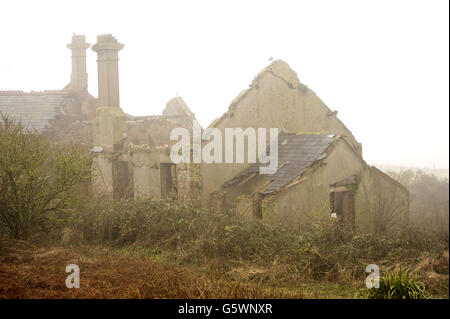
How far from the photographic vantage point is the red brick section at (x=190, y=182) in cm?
1550

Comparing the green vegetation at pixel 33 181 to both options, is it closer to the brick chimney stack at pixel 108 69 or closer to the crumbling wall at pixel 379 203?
the brick chimney stack at pixel 108 69

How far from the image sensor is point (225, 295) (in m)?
7.82

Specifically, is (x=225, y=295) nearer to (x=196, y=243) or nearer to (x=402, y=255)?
(x=196, y=243)

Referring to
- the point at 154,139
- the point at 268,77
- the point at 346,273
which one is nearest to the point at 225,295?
the point at 346,273

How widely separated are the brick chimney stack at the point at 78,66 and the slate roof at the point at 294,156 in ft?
45.1

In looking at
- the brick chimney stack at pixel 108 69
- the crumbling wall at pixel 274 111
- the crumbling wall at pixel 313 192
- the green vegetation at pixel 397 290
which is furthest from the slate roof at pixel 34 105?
the green vegetation at pixel 397 290

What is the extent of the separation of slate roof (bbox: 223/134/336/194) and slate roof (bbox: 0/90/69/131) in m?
6.78

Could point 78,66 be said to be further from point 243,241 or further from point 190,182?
point 243,241

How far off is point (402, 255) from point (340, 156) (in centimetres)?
489

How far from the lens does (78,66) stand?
27500 millimetres

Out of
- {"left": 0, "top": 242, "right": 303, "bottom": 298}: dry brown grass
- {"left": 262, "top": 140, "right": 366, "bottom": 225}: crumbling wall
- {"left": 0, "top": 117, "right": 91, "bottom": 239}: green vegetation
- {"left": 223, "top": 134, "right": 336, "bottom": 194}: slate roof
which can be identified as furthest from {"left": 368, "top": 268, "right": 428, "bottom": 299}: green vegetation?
{"left": 0, "top": 117, "right": 91, "bottom": 239}: green vegetation

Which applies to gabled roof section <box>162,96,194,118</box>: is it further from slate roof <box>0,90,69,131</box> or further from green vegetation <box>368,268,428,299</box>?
green vegetation <box>368,268,428,299</box>

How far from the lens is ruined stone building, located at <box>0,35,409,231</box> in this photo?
14495mm
